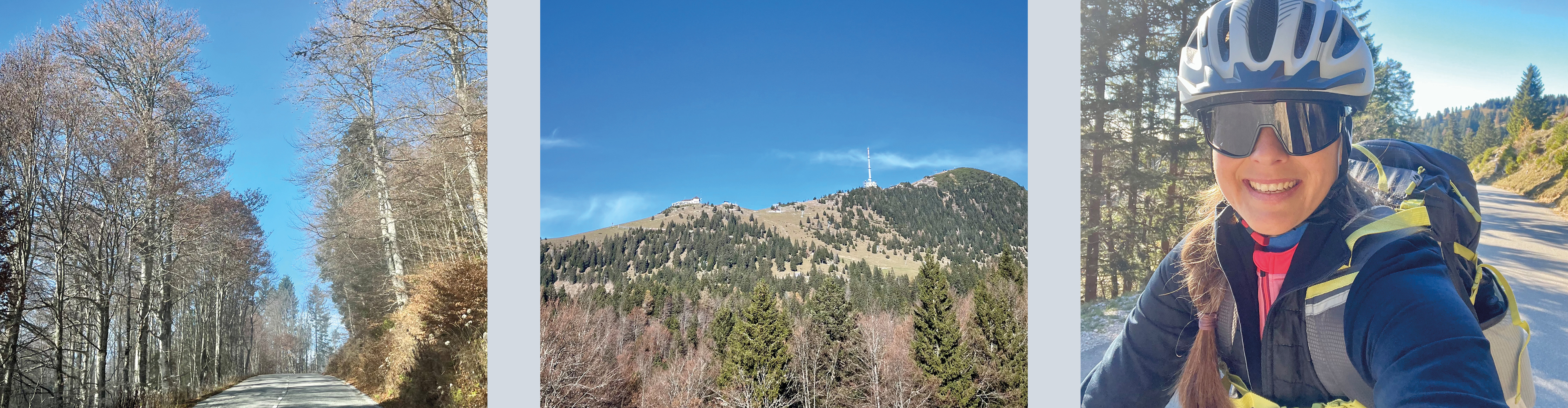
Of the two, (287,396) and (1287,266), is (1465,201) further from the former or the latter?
(287,396)

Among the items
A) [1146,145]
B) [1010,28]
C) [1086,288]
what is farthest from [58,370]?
[1010,28]

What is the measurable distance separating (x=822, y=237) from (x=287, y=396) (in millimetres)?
8648

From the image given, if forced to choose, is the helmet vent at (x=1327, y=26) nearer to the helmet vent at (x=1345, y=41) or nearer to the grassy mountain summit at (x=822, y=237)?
the helmet vent at (x=1345, y=41)

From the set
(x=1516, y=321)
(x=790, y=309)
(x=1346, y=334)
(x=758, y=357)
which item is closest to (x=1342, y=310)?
(x=1346, y=334)

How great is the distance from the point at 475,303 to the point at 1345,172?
6.18 metres

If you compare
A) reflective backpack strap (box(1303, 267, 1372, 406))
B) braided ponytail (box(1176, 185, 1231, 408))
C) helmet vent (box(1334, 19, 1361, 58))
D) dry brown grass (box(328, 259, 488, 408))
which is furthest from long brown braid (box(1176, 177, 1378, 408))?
dry brown grass (box(328, 259, 488, 408))

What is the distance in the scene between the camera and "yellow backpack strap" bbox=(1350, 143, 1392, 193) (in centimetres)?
344

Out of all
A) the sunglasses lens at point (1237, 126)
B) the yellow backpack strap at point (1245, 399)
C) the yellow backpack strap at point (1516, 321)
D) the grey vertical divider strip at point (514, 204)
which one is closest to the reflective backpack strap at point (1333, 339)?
the yellow backpack strap at point (1245, 399)

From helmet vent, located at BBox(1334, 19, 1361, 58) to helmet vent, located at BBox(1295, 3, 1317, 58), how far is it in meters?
0.13

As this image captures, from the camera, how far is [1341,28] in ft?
11.7

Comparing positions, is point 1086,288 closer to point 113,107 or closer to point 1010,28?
point 1010,28

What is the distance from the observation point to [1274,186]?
3682mm

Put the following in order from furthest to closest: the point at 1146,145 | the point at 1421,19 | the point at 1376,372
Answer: the point at 1146,145 → the point at 1421,19 → the point at 1376,372

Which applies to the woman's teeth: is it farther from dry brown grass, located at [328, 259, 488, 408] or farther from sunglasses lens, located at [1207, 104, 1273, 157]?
dry brown grass, located at [328, 259, 488, 408]
